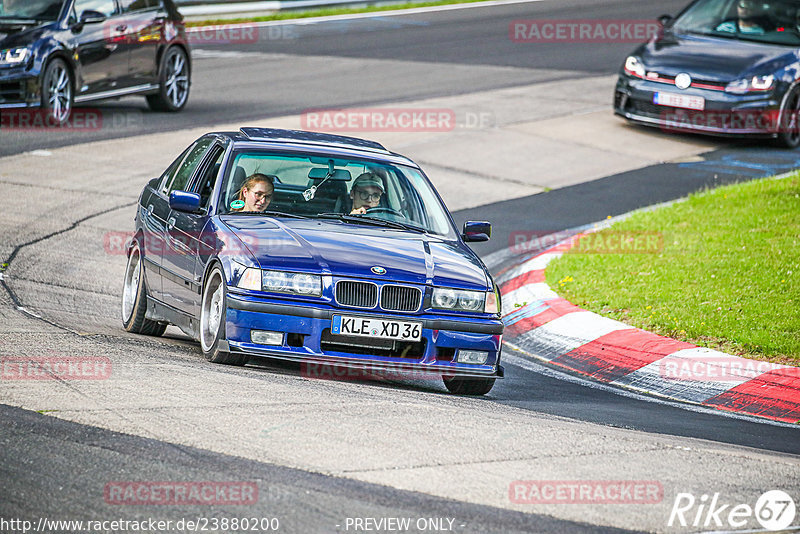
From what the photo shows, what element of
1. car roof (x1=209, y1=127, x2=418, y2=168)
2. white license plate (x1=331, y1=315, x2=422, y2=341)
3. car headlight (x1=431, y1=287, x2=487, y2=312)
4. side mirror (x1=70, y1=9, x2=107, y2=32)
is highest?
side mirror (x1=70, y1=9, x2=107, y2=32)

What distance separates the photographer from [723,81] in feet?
56.7

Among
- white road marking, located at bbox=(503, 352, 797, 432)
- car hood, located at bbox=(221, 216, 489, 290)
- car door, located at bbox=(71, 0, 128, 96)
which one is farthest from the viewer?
car door, located at bbox=(71, 0, 128, 96)

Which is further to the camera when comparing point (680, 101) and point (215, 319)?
point (680, 101)

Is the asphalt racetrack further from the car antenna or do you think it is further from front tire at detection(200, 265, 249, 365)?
the car antenna

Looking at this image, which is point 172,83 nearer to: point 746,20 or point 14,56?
point 14,56

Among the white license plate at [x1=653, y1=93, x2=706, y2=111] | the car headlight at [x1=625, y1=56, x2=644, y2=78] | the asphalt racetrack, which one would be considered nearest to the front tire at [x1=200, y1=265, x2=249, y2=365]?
the asphalt racetrack

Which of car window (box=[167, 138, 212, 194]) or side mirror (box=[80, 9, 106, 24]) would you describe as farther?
side mirror (box=[80, 9, 106, 24])

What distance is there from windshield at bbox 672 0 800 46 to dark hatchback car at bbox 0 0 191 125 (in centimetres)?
769

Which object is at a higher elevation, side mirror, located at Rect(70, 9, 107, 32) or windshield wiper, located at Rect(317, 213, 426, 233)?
side mirror, located at Rect(70, 9, 107, 32)

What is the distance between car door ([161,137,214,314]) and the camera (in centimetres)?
817

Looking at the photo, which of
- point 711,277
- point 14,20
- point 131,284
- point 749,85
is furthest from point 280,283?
point 749,85

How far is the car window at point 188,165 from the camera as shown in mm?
9133

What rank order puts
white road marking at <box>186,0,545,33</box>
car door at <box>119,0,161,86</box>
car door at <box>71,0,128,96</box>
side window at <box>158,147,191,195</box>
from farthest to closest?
white road marking at <box>186,0,545,33</box> → car door at <box>119,0,161,86</box> → car door at <box>71,0,128,96</box> → side window at <box>158,147,191,195</box>

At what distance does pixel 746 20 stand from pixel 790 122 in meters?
2.03
